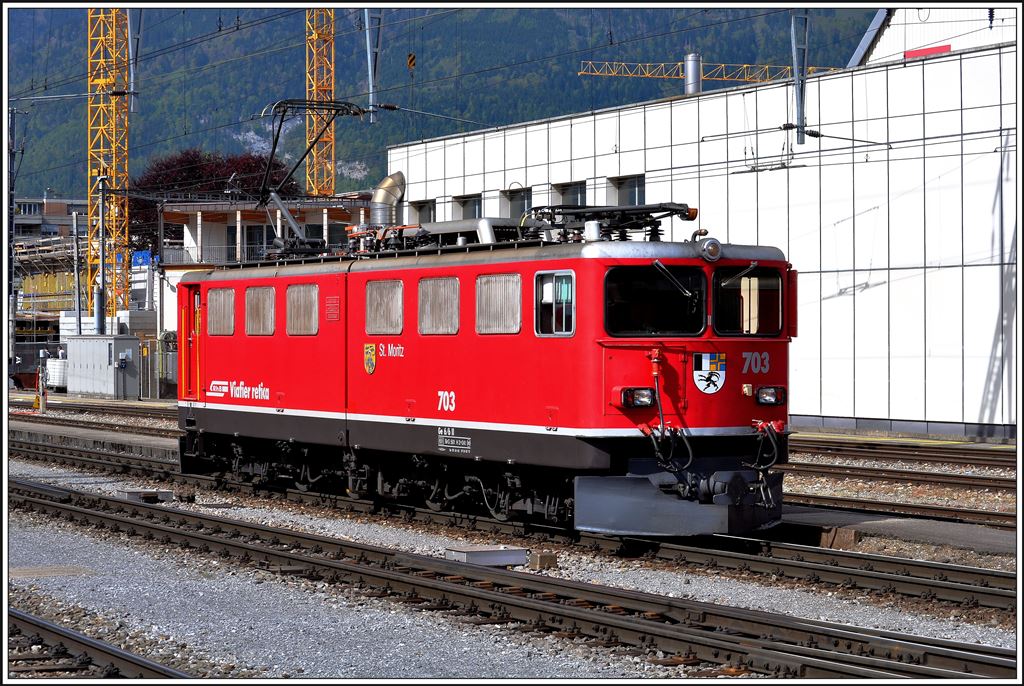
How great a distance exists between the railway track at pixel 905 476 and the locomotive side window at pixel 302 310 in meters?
8.40

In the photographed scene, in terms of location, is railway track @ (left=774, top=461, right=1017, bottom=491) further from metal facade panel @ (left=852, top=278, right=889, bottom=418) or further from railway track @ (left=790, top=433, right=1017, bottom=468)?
metal facade panel @ (left=852, top=278, right=889, bottom=418)

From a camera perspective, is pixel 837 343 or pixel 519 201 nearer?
pixel 837 343

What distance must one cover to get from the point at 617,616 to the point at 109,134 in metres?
60.7

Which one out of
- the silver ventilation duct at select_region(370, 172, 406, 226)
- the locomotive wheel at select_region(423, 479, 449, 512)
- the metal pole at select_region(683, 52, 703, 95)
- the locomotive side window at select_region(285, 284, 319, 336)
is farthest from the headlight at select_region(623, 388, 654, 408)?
the metal pole at select_region(683, 52, 703, 95)

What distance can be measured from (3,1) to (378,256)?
6.20 meters

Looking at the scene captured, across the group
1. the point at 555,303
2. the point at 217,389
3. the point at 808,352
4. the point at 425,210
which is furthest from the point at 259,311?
the point at 425,210

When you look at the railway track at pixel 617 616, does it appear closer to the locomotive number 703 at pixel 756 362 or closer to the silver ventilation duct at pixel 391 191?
the locomotive number 703 at pixel 756 362

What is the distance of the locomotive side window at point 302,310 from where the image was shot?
1770cm

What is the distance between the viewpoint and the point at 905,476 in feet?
67.4

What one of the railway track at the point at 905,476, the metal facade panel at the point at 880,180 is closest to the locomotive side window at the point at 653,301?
the railway track at the point at 905,476

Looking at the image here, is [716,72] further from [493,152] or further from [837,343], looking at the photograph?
[837,343]

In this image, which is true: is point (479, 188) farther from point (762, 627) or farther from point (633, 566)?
point (762, 627)

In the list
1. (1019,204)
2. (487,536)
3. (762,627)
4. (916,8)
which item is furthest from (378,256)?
(916,8)

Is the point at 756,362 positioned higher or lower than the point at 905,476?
higher
